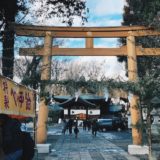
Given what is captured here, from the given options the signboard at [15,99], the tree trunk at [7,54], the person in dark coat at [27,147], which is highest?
the tree trunk at [7,54]

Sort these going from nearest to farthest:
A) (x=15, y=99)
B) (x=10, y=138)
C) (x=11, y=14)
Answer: (x=10, y=138) < (x=15, y=99) < (x=11, y=14)

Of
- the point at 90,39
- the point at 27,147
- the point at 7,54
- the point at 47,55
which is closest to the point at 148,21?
the point at 90,39

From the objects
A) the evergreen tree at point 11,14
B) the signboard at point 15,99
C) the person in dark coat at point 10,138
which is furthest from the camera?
the evergreen tree at point 11,14

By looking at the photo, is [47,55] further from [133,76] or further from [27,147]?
[27,147]

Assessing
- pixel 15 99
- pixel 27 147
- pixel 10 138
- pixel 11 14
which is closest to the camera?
pixel 10 138

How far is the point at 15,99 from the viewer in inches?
387

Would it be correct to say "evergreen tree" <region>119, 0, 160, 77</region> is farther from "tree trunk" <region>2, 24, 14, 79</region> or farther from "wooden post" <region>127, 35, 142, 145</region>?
"tree trunk" <region>2, 24, 14, 79</region>

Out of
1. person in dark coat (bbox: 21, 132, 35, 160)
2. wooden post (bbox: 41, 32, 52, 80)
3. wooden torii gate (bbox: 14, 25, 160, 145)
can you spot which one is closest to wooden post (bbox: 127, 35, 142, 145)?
wooden torii gate (bbox: 14, 25, 160, 145)

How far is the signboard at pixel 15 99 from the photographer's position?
28.6 ft

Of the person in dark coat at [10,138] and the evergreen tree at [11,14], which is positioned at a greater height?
the evergreen tree at [11,14]

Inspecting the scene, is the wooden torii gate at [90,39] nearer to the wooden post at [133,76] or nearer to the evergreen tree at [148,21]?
the wooden post at [133,76]

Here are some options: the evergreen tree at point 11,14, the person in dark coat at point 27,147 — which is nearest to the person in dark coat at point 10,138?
the person in dark coat at point 27,147

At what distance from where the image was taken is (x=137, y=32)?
20.5m

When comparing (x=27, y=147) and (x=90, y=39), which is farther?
(x=90, y=39)
